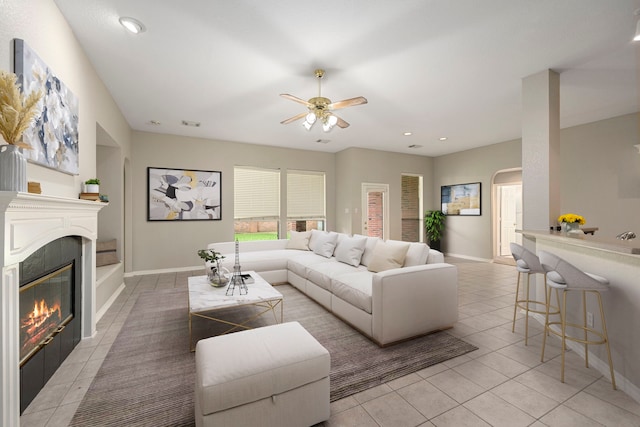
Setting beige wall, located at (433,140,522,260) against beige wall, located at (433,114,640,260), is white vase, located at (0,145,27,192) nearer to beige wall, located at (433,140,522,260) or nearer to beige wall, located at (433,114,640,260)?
beige wall, located at (433,114,640,260)

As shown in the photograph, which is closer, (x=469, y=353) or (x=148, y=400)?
(x=148, y=400)

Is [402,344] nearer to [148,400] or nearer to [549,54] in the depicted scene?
[148,400]

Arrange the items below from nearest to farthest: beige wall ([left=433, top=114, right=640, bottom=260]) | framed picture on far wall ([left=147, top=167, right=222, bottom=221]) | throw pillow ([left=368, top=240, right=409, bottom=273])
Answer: throw pillow ([left=368, top=240, right=409, bottom=273]), beige wall ([left=433, top=114, right=640, bottom=260]), framed picture on far wall ([left=147, top=167, right=222, bottom=221])

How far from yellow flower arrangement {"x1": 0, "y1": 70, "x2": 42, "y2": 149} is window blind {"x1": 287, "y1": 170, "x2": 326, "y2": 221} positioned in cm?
536

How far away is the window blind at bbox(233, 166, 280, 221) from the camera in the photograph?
618 centimetres

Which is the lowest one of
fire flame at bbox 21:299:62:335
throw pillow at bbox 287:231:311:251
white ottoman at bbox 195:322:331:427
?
white ottoman at bbox 195:322:331:427

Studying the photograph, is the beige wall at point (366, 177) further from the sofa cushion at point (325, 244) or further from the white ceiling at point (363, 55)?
the white ceiling at point (363, 55)

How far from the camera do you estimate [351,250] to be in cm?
384

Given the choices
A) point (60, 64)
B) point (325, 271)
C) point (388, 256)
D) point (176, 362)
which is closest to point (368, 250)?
point (388, 256)

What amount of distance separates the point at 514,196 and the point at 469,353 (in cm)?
554

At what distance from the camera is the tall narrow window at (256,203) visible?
6.19 metres

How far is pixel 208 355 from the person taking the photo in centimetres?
154

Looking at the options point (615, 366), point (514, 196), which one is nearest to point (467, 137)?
point (514, 196)

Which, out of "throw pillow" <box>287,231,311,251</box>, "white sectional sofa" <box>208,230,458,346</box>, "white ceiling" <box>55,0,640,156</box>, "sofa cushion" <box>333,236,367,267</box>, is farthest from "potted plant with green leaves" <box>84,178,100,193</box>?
"throw pillow" <box>287,231,311,251</box>
